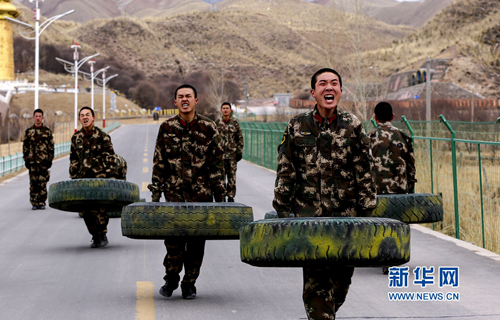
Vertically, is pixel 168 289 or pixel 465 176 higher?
pixel 465 176

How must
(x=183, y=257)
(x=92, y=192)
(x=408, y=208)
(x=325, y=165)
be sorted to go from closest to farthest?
1. (x=325, y=165)
2. (x=183, y=257)
3. (x=408, y=208)
4. (x=92, y=192)

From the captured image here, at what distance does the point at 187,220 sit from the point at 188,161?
0.68 meters

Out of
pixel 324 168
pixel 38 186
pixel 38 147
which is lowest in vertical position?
pixel 38 186

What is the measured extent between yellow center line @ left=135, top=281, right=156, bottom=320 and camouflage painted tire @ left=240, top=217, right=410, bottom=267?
7.44ft

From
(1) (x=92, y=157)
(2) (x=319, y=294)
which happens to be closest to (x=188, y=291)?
(2) (x=319, y=294)

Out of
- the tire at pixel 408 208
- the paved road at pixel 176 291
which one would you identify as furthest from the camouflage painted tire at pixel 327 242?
the tire at pixel 408 208

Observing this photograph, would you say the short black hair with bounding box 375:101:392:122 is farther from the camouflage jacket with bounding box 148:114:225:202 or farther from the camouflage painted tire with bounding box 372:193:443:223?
the camouflage jacket with bounding box 148:114:225:202

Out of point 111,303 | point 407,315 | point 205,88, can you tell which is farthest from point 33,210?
point 205,88

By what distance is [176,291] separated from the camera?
8094 mm

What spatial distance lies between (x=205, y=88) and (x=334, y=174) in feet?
474

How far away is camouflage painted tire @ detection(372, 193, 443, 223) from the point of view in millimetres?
8188

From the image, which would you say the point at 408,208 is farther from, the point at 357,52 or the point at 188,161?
the point at 357,52

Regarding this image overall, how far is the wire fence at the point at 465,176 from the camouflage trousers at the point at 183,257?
4839 mm

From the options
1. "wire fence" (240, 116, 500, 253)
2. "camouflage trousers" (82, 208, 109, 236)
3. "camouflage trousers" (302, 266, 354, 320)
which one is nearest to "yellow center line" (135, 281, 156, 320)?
"camouflage trousers" (302, 266, 354, 320)
